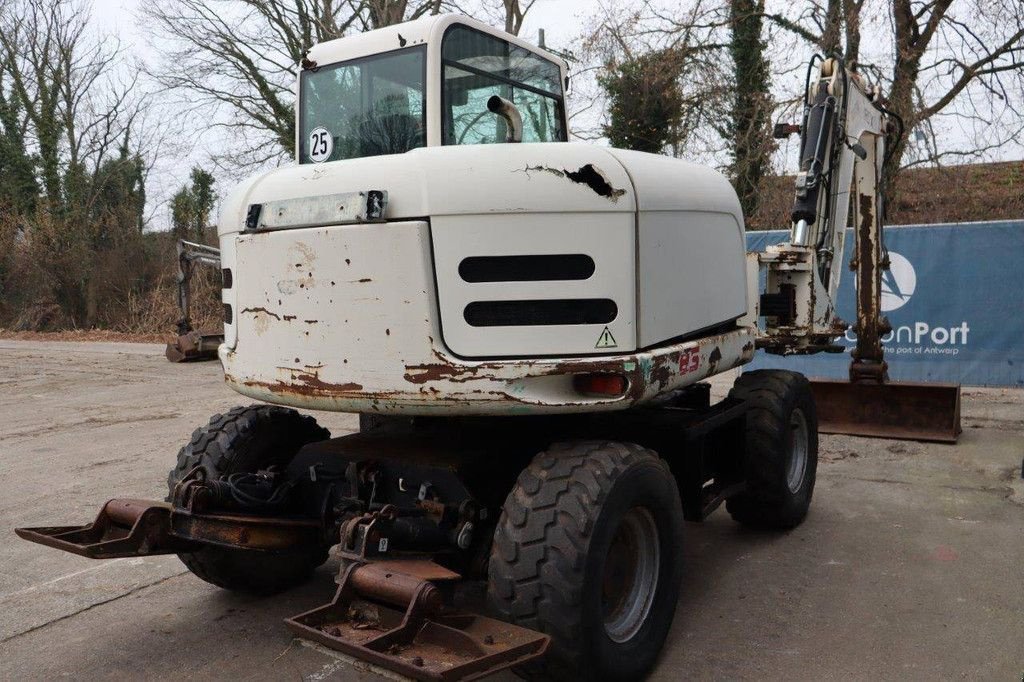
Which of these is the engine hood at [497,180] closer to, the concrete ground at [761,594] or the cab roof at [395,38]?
the cab roof at [395,38]

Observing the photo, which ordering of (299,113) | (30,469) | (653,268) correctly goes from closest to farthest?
(653,268) < (299,113) < (30,469)

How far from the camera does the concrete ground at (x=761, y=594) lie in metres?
3.86

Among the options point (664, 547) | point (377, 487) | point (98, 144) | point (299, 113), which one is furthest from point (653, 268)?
point (98, 144)

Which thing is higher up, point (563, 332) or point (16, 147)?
point (16, 147)

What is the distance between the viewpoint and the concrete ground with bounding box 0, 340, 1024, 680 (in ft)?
12.7

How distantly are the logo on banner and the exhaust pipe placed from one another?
819cm

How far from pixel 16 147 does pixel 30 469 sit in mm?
25825

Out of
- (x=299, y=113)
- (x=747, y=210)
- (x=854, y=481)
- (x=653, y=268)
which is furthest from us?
(x=747, y=210)

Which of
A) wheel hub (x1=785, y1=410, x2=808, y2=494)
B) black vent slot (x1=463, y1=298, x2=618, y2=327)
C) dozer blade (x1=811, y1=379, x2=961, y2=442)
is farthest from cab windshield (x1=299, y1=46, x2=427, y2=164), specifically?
dozer blade (x1=811, y1=379, x2=961, y2=442)

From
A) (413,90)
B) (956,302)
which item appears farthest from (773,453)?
(956,302)

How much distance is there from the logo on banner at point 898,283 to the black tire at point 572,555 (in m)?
8.41

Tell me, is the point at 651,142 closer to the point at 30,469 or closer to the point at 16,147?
the point at 30,469

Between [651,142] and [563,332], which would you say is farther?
[651,142]

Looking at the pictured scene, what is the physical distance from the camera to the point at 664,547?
385cm
